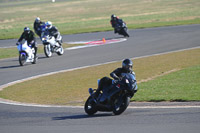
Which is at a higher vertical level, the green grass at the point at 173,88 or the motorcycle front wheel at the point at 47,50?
the green grass at the point at 173,88

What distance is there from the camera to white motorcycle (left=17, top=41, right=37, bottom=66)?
22.1 m

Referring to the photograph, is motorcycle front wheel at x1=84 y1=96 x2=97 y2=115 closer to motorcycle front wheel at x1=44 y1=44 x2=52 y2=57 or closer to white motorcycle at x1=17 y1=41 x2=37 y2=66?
white motorcycle at x1=17 y1=41 x2=37 y2=66

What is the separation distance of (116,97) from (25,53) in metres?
12.4

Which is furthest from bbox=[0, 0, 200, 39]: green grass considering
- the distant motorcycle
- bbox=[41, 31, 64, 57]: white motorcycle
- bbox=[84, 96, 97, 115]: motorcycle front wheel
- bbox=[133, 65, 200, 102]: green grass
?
bbox=[84, 96, 97, 115]: motorcycle front wheel

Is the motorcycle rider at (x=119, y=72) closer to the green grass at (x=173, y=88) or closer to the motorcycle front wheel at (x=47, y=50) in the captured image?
the green grass at (x=173, y=88)

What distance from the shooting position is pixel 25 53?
874 inches

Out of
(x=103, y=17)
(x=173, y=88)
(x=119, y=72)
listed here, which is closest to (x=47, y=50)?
(x=173, y=88)

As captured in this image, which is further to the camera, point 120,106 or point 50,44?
point 50,44

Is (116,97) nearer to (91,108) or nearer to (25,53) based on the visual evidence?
(91,108)

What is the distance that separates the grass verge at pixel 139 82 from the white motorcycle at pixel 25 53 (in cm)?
355

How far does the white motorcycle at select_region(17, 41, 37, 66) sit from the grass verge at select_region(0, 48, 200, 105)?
3.55m

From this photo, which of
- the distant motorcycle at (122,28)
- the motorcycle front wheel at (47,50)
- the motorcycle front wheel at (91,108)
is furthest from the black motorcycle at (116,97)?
the distant motorcycle at (122,28)

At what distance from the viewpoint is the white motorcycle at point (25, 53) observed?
22.1 metres

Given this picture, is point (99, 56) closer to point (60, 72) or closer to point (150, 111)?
point (60, 72)
